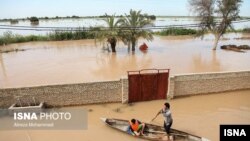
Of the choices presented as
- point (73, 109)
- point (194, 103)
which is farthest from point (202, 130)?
point (73, 109)

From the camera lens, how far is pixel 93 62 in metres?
19.5

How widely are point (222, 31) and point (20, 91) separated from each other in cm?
2076

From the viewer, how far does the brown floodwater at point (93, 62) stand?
51.1ft

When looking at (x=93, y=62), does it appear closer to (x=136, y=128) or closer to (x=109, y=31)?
(x=109, y=31)

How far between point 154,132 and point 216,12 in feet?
61.7

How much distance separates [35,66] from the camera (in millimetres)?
18078

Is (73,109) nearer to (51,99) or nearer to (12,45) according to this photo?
(51,99)

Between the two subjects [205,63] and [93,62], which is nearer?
[93,62]

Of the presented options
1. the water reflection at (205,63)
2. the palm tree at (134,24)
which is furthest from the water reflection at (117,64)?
the water reflection at (205,63)

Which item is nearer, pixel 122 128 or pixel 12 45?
pixel 122 128

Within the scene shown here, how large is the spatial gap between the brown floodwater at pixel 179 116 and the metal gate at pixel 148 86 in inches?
12.7

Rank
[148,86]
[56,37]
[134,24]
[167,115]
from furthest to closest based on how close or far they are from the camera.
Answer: [56,37], [134,24], [148,86], [167,115]

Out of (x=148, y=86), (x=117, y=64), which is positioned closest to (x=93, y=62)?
(x=117, y=64)

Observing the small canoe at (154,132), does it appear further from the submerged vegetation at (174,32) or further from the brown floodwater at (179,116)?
the submerged vegetation at (174,32)
